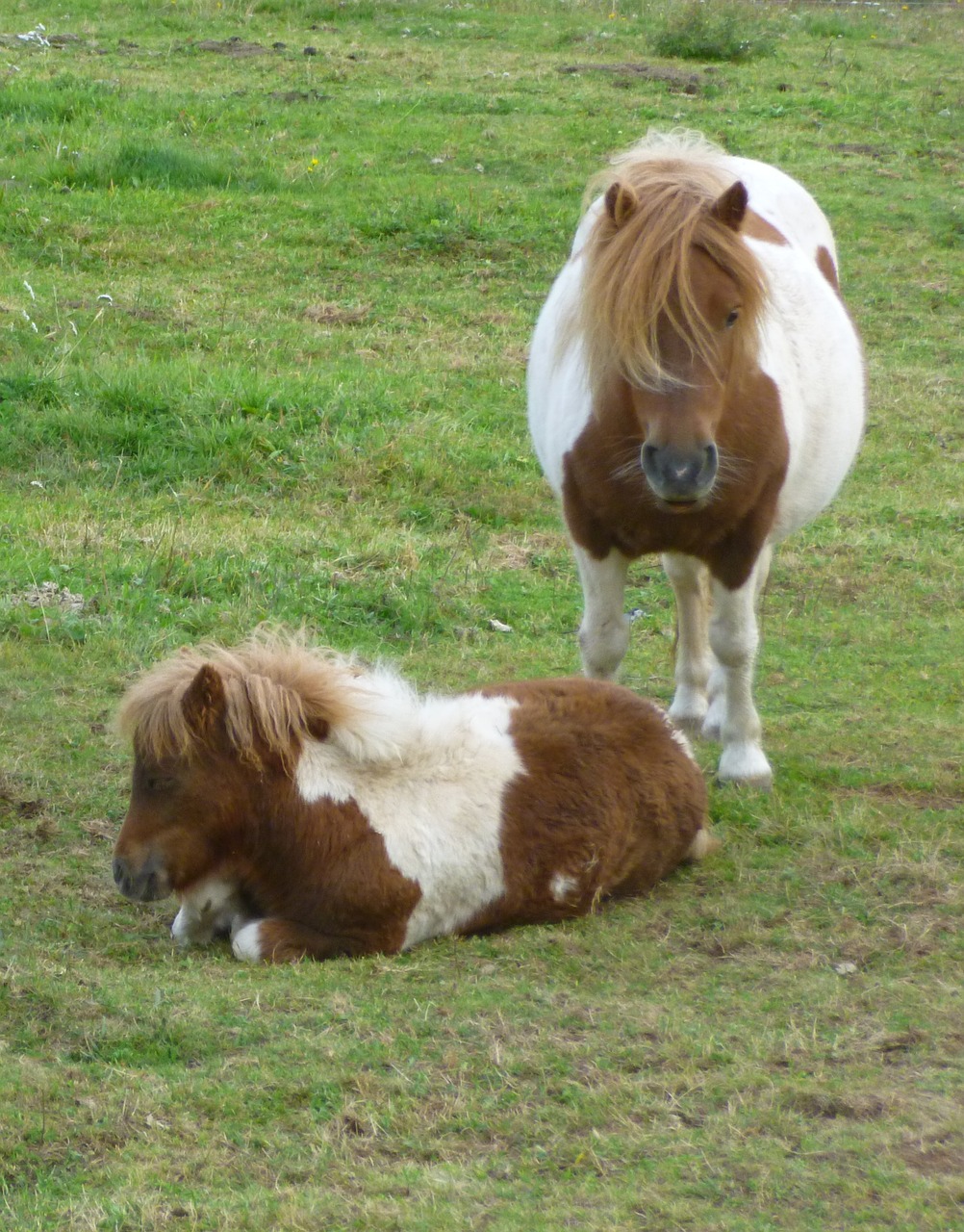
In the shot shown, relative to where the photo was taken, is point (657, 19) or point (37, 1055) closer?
point (37, 1055)

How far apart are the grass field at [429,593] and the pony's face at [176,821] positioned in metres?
0.22

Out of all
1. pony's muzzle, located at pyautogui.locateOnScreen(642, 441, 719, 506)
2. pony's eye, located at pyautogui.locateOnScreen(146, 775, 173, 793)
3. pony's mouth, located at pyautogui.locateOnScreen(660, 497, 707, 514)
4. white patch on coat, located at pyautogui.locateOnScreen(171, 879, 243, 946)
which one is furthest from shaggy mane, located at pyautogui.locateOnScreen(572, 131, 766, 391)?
white patch on coat, located at pyautogui.locateOnScreen(171, 879, 243, 946)

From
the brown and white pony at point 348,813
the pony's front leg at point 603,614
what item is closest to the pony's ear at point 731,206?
the pony's front leg at point 603,614

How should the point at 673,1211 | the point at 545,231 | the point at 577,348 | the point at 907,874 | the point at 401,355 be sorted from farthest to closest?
1. the point at 545,231
2. the point at 401,355
3. the point at 577,348
4. the point at 907,874
5. the point at 673,1211

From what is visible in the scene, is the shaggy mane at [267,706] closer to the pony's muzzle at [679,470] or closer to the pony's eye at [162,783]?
the pony's eye at [162,783]

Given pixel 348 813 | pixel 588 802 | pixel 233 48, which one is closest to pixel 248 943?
pixel 348 813

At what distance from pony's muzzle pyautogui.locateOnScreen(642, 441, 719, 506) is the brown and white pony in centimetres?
83

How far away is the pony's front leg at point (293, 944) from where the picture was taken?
4234 millimetres

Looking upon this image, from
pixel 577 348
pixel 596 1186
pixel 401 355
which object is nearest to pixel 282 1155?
pixel 596 1186

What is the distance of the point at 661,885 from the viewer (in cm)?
481

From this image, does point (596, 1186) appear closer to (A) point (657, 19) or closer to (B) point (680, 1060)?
(B) point (680, 1060)

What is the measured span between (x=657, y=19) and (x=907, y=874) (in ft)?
57.7

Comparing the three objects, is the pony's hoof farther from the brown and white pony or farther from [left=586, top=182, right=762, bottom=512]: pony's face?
[left=586, top=182, right=762, bottom=512]: pony's face

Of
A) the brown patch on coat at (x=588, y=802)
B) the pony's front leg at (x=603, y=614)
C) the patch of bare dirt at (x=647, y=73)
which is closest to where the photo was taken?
the brown patch on coat at (x=588, y=802)
